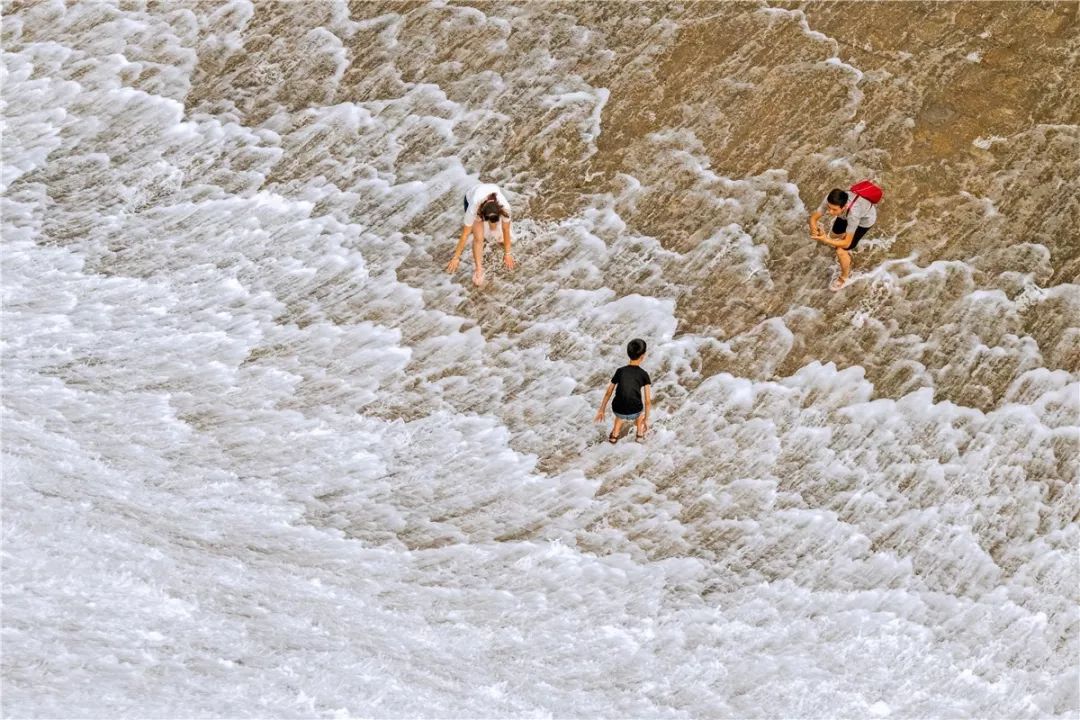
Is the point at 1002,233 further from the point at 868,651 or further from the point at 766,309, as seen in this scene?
the point at 868,651

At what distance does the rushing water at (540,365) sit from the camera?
321 inches

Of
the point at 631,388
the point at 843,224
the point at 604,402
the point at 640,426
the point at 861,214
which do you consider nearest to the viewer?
the point at 631,388

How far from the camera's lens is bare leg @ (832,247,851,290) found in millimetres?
9961

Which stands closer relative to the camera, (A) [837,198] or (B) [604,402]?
(B) [604,402]

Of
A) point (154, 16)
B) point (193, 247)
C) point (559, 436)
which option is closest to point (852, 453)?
point (559, 436)

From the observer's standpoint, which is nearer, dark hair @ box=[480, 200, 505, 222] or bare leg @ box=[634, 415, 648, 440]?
bare leg @ box=[634, 415, 648, 440]

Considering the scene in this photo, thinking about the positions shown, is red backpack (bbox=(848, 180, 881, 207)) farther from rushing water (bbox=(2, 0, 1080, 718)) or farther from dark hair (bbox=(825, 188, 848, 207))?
A: rushing water (bbox=(2, 0, 1080, 718))

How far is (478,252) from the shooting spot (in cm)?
1041

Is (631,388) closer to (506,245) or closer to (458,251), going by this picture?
(506,245)

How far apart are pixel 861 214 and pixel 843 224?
1.19 ft

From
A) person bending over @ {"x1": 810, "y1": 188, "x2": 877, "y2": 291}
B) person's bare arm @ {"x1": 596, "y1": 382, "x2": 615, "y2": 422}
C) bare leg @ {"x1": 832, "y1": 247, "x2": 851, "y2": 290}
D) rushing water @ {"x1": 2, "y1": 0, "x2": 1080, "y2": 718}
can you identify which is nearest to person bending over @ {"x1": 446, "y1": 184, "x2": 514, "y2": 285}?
rushing water @ {"x1": 2, "y1": 0, "x2": 1080, "y2": 718}

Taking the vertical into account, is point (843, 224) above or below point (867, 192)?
below

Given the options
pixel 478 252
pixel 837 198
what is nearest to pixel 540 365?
pixel 478 252

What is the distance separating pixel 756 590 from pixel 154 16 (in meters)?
11.7
